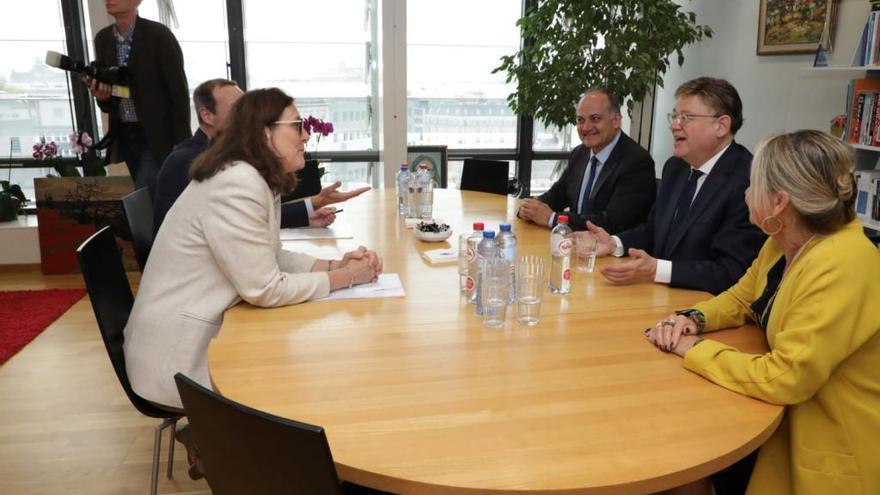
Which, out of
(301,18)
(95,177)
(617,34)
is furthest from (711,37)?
(95,177)

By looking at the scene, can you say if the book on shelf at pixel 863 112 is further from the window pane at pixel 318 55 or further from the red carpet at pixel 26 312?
the red carpet at pixel 26 312

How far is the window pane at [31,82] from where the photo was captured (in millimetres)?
4840

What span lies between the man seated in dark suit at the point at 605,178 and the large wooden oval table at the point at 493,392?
944 millimetres

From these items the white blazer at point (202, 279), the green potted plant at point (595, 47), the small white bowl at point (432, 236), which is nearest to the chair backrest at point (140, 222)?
the white blazer at point (202, 279)

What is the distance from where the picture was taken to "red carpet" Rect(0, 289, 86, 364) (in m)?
3.51

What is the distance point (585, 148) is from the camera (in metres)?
3.29

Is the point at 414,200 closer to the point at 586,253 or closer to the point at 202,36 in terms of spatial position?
the point at 586,253

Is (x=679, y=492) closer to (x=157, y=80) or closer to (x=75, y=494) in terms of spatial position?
(x=75, y=494)

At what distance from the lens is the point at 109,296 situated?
1.90 m

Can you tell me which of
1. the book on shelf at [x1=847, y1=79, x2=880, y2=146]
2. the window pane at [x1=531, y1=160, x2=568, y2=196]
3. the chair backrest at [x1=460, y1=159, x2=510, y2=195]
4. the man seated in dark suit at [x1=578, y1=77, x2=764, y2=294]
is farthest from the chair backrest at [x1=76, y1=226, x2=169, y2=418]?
the window pane at [x1=531, y1=160, x2=568, y2=196]

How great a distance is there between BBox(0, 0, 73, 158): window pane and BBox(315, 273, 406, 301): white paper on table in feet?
13.9

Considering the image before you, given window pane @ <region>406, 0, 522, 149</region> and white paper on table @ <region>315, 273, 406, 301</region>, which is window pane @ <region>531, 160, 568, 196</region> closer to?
window pane @ <region>406, 0, 522, 149</region>

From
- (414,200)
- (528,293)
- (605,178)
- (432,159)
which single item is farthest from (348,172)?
(528,293)

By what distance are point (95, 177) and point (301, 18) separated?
1.99m
